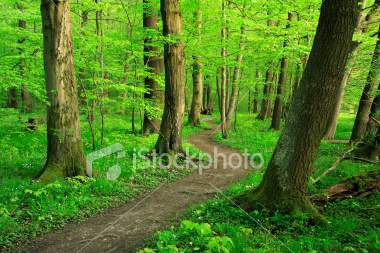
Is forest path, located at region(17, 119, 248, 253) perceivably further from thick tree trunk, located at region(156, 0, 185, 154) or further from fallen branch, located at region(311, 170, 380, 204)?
fallen branch, located at region(311, 170, 380, 204)

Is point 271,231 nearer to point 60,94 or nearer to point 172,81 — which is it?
point 60,94

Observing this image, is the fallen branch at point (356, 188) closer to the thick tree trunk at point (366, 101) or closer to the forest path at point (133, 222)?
the forest path at point (133, 222)

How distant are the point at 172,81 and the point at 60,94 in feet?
14.3

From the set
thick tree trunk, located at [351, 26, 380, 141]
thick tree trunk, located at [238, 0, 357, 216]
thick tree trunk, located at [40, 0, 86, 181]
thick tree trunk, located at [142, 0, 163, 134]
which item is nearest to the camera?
thick tree trunk, located at [238, 0, 357, 216]

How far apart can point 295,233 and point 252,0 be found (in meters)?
11.7

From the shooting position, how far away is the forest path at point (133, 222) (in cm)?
534

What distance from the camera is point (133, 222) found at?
6.43 metres

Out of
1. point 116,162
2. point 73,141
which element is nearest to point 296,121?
point 73,141

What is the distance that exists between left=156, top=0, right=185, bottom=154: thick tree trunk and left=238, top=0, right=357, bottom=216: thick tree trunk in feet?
18.6

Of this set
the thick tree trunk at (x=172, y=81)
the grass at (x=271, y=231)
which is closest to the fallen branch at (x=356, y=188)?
the grass at (x=271, y=231)

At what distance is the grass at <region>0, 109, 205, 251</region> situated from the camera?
19.7ft

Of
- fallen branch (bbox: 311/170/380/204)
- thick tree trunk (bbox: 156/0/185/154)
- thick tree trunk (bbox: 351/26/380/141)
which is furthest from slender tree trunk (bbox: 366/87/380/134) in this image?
thick tree trunk (bbox: 156/0/185/154)

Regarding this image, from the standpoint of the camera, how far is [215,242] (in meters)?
4.15

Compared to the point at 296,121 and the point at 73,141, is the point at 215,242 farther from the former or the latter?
the point at 73,141
